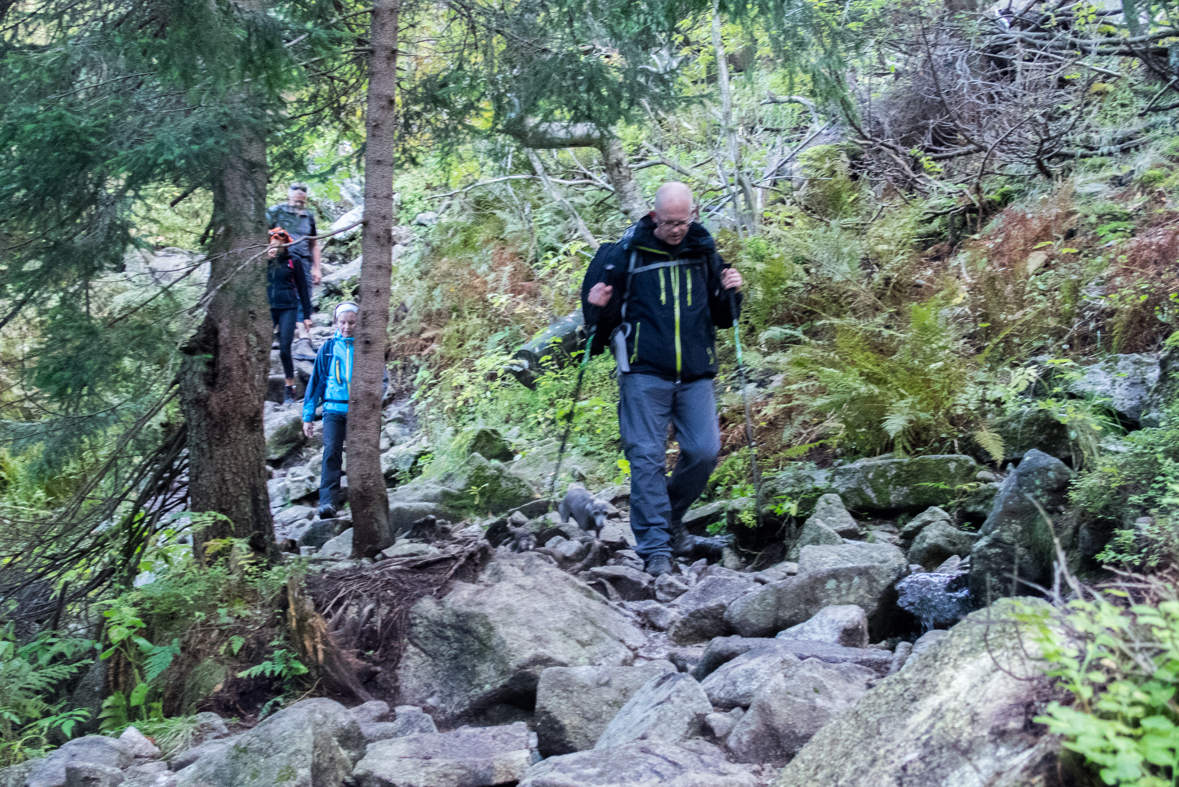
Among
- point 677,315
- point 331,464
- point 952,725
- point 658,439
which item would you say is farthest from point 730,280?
point 331,464

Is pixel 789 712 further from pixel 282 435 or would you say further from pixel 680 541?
pixel 282 435

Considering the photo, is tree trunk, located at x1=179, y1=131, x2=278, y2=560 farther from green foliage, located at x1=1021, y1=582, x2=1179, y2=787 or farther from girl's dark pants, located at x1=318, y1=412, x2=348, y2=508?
green foliage, located at x1=1021, y1=582, x2=1179, y2=787

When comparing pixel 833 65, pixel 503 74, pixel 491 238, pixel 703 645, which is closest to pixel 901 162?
pixel 833 65

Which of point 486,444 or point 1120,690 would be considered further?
point 486,444

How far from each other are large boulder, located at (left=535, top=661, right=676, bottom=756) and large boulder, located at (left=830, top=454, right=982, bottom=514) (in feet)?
9.58

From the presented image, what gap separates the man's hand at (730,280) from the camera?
594 centimetres

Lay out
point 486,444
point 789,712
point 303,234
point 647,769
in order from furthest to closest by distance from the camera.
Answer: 1. point 486,444
2. point 303,234
3. point 789,712
4. point 647,769

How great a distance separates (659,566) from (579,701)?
2236mm

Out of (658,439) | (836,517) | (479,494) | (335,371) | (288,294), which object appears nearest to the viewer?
(658,439)

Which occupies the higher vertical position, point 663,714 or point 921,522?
point 663,714

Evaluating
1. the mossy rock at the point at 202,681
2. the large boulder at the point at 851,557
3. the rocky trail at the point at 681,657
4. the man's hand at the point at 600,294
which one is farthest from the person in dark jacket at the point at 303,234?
the large boulder at the point at 851,557

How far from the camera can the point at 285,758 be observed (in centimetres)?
334

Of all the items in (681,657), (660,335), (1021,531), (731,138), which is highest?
(731,138)

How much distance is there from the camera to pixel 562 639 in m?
4.78
